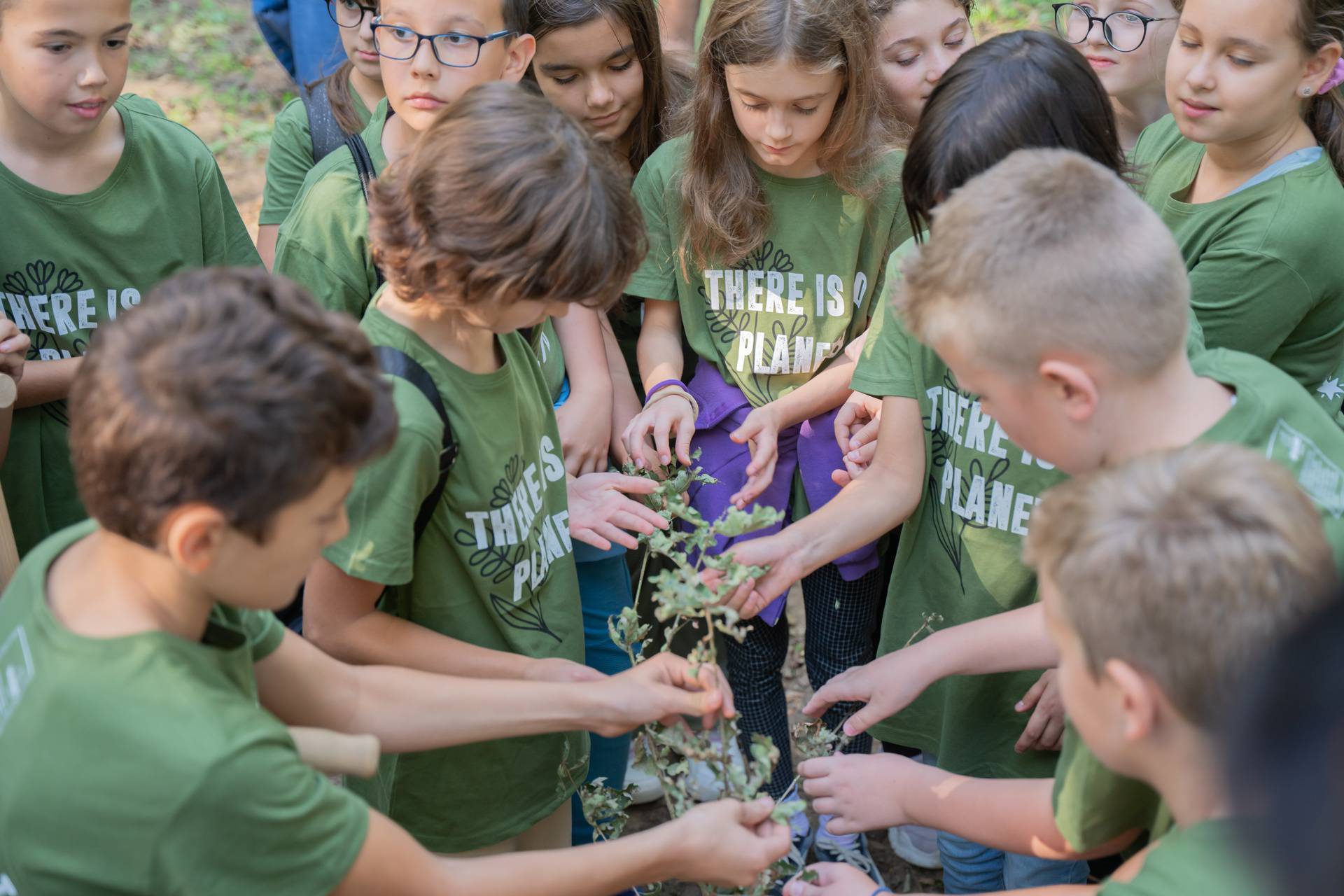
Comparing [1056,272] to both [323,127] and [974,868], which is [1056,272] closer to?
[974,868]

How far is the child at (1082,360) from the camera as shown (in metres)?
1.98

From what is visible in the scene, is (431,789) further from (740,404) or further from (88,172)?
(88,172)

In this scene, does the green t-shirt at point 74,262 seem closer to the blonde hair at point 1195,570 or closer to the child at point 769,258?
the child at point 769,258

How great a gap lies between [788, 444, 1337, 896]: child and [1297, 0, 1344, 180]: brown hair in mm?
1703

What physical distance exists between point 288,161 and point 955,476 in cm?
228

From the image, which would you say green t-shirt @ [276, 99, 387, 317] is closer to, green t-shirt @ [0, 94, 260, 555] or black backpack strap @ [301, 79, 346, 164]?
green t-shirt @ [0, 94, 260, 555]

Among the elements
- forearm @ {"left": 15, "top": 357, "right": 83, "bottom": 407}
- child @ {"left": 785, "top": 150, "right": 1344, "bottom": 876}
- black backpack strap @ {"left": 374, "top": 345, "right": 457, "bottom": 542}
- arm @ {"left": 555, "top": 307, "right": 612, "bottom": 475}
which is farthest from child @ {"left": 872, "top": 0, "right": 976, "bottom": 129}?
forearm @ {"left": 15, "top": 357, "right": 83, "bottom": 407}

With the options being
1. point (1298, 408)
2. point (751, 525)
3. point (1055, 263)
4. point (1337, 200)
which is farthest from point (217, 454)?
point (1337, 200)

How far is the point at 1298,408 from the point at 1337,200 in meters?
1.08

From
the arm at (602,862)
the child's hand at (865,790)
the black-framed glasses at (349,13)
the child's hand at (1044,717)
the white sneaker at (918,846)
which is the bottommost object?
the white sneaker at (918,846)

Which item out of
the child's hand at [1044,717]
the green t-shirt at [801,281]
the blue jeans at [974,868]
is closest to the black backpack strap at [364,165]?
the green t-shirt at [801,281]

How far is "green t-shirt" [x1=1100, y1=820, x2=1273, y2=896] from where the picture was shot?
1.52 meters

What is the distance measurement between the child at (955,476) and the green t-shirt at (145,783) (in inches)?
52.2

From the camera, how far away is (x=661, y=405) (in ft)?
10.6
